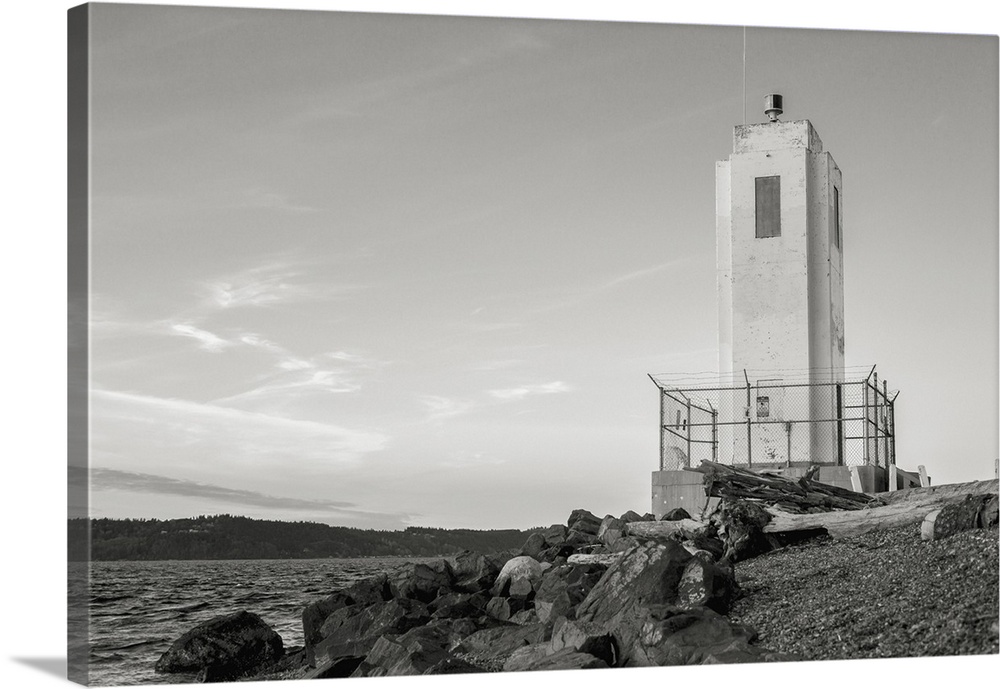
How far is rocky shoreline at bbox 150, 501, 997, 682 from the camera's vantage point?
13.8 m

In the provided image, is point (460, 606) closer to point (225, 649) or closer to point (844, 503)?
point (225, 649)

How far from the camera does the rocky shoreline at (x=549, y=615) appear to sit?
13.8 metres

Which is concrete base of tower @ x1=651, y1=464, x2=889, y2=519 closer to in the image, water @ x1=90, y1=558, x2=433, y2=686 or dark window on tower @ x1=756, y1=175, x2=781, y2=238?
dark window on tower @ x1=756, y1=175, x2=781, y2=238

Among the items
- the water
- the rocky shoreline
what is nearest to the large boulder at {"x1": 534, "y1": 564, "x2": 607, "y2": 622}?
the rocky shoreline

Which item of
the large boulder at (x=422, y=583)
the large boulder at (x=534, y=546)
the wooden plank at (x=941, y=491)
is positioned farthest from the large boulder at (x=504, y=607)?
the wooden plank at (x=941, y=491)

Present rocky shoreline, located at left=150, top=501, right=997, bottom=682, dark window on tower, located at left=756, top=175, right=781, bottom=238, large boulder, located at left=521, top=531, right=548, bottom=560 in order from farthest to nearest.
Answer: dark window on tower, located at left=756, top=175, right=781, bottom=238 → large boulder, located at left=521, top=531, right=548, bottom=560 → rocky shoreline, located at left=150, top=501, right=997, bottom=682

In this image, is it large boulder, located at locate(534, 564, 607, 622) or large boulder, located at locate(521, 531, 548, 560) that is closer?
large boulder, located at locate(534, 564, 607, 622)

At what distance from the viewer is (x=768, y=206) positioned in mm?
21891

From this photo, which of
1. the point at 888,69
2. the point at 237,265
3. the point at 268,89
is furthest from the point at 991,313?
the point at 237,265

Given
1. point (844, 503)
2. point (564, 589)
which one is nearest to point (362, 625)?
point (564, 589)

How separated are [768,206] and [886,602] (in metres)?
8.69

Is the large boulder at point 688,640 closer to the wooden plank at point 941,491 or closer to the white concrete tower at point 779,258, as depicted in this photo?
the wooden plank at point 941,491

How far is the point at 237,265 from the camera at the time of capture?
2158 cm

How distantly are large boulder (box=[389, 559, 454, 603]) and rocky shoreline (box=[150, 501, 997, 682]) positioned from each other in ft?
0.04
